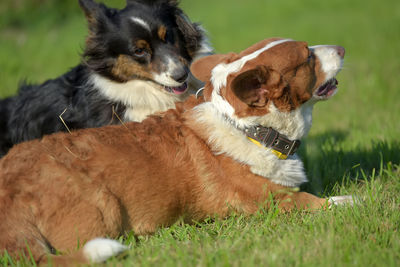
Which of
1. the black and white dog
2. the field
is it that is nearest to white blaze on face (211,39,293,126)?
the field

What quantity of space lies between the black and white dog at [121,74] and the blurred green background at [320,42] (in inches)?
54.9

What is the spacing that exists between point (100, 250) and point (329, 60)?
7.81ft

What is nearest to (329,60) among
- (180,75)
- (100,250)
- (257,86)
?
(257,86)

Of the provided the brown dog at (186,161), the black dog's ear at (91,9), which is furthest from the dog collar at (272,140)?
the black dog's ear at (91,9)

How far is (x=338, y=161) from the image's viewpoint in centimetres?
455

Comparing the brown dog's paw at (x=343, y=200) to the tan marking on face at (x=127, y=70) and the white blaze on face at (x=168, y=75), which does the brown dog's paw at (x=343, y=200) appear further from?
the tan marking on face at (x=127, y=70)

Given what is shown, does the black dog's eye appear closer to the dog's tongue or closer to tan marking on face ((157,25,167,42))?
tan marking on face ((157,25,167,42))

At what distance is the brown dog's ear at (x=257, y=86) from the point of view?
315 centimetres

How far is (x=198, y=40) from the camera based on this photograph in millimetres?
5066

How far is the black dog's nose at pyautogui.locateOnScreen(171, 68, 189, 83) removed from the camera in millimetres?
4555

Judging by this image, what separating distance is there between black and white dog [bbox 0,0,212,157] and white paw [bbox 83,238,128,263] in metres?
2.14

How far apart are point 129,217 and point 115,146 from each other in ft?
1.77

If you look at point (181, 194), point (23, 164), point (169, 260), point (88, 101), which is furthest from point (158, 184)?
point (88, 101)

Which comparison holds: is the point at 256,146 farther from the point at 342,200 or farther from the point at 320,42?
the point at 320,42
